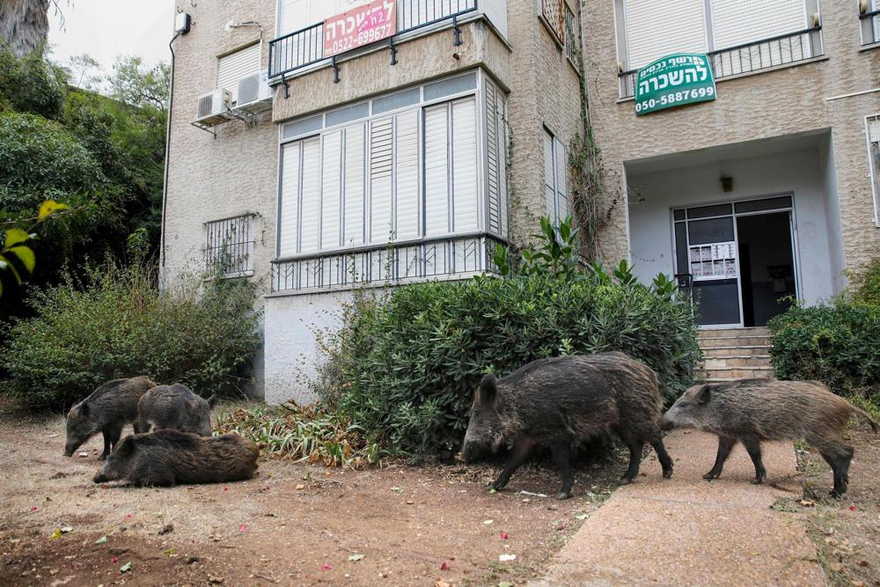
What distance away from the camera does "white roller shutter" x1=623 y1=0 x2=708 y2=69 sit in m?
12.3

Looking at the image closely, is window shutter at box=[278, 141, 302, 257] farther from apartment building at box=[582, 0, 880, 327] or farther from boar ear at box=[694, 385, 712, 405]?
boar ear at box=[694, 385, 712, 405]

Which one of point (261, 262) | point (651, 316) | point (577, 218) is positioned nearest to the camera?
point (651, 316)

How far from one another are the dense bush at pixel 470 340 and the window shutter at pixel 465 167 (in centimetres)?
277

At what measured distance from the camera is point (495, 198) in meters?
9.47

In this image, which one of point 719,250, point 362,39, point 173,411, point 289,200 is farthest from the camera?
point 719,250

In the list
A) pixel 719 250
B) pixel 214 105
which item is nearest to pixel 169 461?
pixel 214 105

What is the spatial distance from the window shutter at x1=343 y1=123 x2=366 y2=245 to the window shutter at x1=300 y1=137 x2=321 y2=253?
714 mm

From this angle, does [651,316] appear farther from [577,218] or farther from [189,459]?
[577,218]

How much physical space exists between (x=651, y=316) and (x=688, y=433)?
235 cm

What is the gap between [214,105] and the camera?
13.7 m

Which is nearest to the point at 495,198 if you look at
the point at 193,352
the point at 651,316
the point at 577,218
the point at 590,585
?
the point at 577,218

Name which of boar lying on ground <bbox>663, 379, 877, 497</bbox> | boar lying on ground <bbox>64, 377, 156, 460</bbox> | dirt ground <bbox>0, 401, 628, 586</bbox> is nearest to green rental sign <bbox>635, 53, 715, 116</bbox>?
boar lying on ground <bbox>663, 379, 877, 497</bbox>

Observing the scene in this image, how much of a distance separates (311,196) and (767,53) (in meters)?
9.54

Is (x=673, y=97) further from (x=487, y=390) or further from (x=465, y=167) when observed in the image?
(x=487, y=390)
